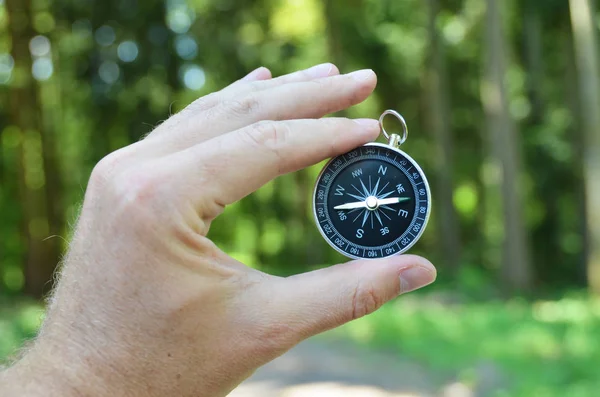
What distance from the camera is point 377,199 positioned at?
2.90 meters

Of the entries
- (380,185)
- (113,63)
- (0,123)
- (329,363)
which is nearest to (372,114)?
(113,63)

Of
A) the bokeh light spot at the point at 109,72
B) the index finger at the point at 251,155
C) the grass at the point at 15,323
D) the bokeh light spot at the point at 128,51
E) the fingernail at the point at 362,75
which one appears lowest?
the grass at the point at 15,323

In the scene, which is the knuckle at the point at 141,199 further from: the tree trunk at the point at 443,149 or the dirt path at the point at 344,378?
the tree trunk at the point at 443,149

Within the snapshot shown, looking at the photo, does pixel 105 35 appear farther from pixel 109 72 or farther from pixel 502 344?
pixel 502 344

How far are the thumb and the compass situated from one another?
386 millimetres

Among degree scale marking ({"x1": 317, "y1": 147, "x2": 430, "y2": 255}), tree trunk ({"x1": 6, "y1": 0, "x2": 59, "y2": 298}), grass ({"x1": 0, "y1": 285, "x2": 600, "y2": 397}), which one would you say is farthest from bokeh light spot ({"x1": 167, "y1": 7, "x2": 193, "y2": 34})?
degree scale marking ({"x1": 317, "y1": 147, "x2": 430, "y2": 255})

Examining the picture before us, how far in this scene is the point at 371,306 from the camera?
96.8 inches

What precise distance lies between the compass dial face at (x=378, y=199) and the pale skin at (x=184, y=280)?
16.1 inches

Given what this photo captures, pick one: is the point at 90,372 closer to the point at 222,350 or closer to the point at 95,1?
the point at 222,350

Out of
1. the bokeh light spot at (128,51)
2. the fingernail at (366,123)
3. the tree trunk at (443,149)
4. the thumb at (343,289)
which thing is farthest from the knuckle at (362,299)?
the bokeh light spot at (128,51)

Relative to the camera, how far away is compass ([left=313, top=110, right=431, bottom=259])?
9.51 feet

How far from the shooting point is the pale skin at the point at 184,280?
215 centimetres

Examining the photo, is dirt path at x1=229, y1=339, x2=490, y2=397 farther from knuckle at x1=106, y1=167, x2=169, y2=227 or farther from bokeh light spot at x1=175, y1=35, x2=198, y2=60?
bokeh light spot at x1=175, y1=35, x2=198, y2=60

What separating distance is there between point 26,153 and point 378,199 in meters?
19.1
